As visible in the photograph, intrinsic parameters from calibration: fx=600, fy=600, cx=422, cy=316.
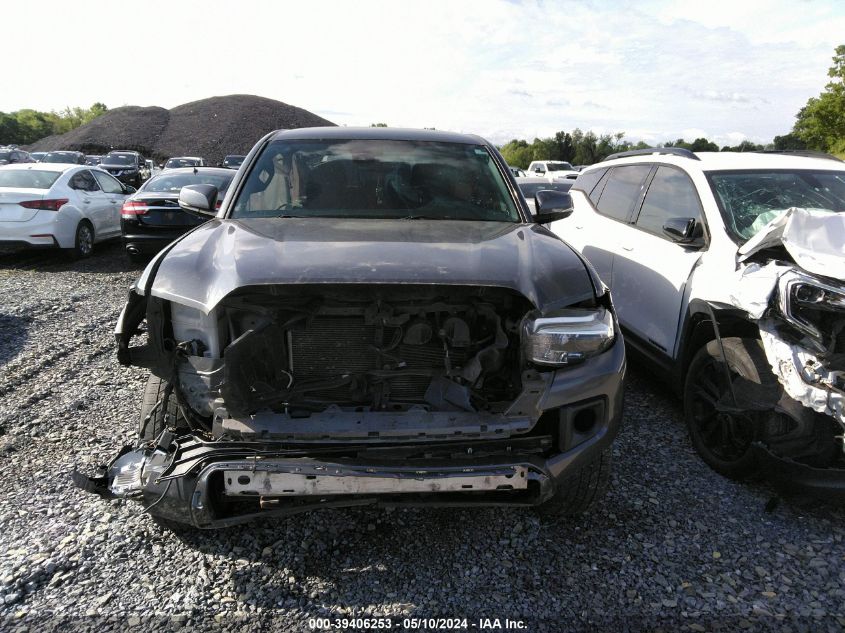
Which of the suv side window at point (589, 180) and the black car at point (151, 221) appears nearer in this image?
the suv side window at point (589, 180)

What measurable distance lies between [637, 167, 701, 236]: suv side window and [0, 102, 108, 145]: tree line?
303 ft

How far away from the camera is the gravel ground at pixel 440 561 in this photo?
2447 mm

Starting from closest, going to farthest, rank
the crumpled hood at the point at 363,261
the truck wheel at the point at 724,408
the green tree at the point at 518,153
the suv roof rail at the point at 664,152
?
the crumpled hood at the point at 363,261 < the truck wheel at the point at 724,408 < the suv roof rail at the point at 664,152 < the green tree at the point at 518,153

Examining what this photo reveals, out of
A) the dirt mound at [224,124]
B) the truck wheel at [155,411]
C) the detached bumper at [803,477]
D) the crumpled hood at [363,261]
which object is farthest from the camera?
the dirt mound at [224,124]

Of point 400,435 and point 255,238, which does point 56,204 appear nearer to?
point 255,238

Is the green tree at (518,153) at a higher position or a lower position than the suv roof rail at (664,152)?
lower

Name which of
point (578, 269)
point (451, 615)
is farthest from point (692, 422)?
point (451, 615)

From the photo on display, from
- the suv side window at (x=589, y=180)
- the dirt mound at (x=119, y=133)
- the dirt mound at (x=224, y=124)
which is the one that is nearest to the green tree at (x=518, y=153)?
the dirt mound at (x=224, y=124)

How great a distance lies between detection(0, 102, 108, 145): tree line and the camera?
83.4 meters

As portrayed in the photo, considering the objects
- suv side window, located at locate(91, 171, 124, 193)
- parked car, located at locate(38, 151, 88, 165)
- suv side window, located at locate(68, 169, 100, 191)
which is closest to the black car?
suv side window, located at locate(68, 169, 100, 191)

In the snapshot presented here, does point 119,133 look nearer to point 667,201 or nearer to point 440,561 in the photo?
point 667,201

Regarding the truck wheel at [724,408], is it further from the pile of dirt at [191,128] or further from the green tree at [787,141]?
the green tree at [787,141]

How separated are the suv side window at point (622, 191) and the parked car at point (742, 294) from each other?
0.07 feet

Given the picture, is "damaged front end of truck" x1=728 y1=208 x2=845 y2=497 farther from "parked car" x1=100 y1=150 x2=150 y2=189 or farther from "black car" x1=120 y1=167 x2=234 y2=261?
"parked car" x1=100 y1=150 x2=150 y2=189
